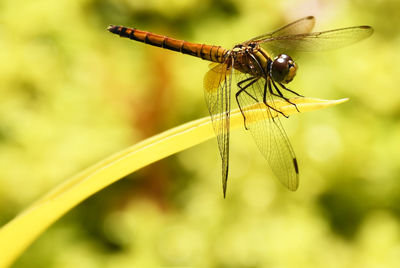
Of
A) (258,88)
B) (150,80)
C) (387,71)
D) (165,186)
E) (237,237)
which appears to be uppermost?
(150,80)

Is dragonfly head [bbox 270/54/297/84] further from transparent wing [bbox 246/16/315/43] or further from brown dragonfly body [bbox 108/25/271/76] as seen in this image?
transparent wing [bbox 246/16/315/43]

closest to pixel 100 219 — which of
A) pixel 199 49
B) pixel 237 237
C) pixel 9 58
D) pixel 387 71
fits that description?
pixel 237 237

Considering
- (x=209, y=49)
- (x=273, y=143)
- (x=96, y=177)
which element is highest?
(x=209, y=49)

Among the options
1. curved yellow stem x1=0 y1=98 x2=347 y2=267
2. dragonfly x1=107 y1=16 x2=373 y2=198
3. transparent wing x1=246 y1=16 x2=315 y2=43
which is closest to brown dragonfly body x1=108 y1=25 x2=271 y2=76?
dragonfly x1=107 y1=16 x2=373 y2=198

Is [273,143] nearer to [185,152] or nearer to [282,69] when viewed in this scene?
[282,69]

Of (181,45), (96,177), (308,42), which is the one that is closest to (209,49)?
(181,45)

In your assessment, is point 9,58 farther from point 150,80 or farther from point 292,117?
point 292,117
